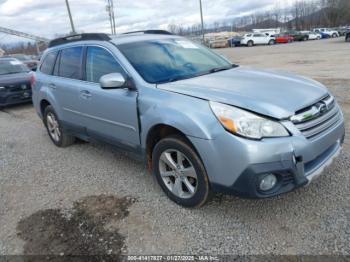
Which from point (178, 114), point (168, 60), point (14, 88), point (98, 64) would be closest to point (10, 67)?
point (14, 88)

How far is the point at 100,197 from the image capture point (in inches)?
150

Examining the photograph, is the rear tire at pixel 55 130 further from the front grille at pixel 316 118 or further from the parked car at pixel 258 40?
the parked car at pixel 258 40

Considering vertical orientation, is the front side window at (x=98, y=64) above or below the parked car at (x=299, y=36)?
below

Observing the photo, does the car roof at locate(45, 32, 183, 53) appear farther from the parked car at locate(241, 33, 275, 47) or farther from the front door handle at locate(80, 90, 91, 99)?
the parked car at locate(241, 33, 275, 47)

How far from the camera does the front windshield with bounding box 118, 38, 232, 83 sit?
366 centimetres

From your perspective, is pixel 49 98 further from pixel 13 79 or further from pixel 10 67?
pixel 10 67

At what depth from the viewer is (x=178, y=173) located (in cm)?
332

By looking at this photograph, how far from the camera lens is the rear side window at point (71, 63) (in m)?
4.59

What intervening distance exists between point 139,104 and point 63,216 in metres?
1.40

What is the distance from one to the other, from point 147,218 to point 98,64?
2.05 metres

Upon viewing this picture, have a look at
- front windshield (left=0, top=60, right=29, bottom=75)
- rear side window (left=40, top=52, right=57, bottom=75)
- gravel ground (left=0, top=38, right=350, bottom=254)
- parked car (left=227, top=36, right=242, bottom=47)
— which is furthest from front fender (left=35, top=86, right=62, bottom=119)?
parked car (left=227, top=36, right=242, bottom=47)

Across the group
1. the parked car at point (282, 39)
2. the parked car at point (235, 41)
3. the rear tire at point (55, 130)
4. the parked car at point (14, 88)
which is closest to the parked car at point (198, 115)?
the rear tire at point (55, 130)

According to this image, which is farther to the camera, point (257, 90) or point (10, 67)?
point (10, 67)

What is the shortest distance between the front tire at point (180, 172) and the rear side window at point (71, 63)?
192 centimetres
